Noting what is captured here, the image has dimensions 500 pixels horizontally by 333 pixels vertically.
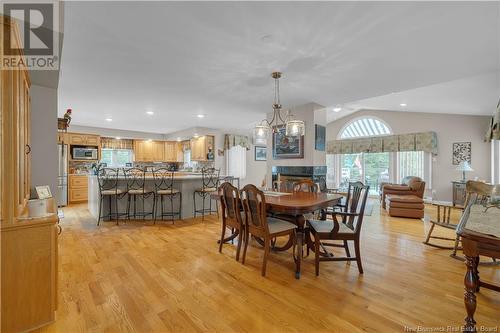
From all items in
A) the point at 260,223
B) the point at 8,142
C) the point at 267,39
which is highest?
the point at 267,39

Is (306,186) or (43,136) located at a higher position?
(43,136)

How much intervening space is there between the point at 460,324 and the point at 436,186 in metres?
6.54

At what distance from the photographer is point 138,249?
3102 millimetres

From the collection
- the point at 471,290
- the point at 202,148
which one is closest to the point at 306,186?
the point at 471,290

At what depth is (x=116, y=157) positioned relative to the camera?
26.9 ft

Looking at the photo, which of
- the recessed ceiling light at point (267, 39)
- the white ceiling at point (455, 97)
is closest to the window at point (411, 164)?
the white ceiling at point (455, 97)

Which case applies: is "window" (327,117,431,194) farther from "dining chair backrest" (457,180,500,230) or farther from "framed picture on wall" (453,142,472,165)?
"dining chair backrest" (457,180,500,230)

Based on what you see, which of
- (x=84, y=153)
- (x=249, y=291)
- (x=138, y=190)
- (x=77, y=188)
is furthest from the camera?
(x=84, y=153)

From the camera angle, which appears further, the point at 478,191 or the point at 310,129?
the point at 310,129

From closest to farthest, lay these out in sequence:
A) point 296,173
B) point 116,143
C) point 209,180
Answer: point 296,173 → point 209,180 → point 116,143

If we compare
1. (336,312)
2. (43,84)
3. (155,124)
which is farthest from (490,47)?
(155,124)

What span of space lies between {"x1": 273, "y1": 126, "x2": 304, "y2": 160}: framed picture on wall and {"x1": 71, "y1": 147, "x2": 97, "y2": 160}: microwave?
5.73 m

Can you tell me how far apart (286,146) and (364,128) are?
4.60 meters

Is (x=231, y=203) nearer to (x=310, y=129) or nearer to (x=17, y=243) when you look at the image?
(x=17, y=243)
